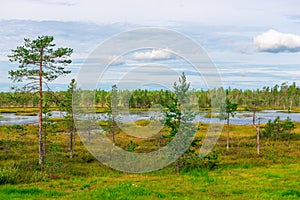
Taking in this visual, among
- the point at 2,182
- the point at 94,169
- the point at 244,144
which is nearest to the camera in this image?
the point at 2,182

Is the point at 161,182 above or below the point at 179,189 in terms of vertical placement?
below

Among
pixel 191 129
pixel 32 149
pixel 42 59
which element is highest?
pixel 42 59

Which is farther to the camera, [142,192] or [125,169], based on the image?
[125,169]

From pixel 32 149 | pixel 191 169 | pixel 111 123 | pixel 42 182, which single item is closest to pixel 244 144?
pixel 111 123

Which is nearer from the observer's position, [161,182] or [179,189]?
[179,189]

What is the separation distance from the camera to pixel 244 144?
149ft

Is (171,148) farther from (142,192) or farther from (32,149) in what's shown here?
(32,149)

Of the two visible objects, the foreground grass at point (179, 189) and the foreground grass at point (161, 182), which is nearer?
the foreground grass at point (179, 189)

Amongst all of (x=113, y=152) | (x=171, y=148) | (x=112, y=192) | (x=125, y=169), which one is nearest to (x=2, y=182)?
(x=112, y=192)

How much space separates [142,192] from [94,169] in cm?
1233

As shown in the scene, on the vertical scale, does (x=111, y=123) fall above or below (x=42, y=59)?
below

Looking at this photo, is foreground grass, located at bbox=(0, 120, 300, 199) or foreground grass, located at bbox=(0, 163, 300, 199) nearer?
foreground grass, located at bbox=(0, 163, 300, 199)

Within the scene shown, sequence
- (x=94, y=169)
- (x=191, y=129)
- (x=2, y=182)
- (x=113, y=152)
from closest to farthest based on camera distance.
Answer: (x=2, y=182) → (x=191, y=129) → (x=94, y=169) → (x=113, y=152)

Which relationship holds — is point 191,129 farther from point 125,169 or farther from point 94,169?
point 94,169
